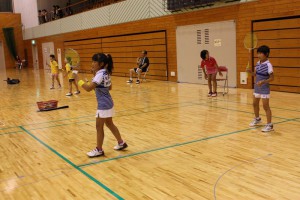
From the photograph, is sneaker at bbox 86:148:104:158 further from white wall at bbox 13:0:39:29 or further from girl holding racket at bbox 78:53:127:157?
white wall at bbox 13:0:39:29

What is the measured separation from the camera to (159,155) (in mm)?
4918

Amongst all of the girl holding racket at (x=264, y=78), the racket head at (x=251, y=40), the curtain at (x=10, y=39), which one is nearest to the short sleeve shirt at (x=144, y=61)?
the racket head at (x=251, y=40)

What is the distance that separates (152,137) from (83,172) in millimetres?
1846

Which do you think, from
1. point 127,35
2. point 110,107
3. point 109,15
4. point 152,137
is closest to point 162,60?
point 127,35

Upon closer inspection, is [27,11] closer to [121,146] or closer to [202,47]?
[202,47]

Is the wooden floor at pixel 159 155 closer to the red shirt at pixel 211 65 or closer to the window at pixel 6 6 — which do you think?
the red shirt at pixel 211 65

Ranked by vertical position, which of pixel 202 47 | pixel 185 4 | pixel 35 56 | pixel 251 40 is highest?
pixel 185 4

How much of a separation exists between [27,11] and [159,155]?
29.8m

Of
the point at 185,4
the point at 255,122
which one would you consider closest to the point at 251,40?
the point at 255,122

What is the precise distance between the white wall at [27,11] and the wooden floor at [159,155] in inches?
917

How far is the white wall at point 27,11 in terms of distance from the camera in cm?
2977

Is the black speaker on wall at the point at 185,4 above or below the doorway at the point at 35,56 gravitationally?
above

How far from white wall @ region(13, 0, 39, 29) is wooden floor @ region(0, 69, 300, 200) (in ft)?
76.4

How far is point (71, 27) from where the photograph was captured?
2358 centimetres
